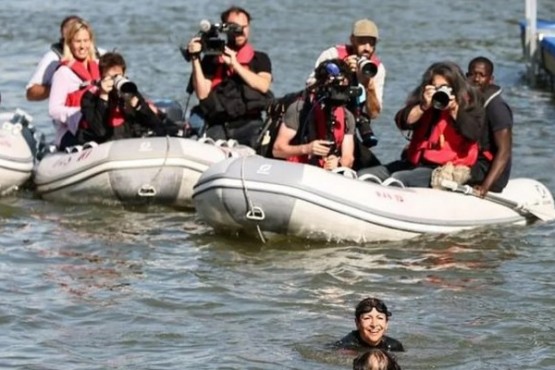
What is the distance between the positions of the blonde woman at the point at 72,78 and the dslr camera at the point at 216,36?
770mm

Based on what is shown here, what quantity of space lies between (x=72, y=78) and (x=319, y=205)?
277 cm

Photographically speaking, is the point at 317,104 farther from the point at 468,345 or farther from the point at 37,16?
the point at 37,16

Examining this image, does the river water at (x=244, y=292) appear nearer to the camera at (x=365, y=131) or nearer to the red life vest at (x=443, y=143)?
the red life vest at (x=443, y=143)

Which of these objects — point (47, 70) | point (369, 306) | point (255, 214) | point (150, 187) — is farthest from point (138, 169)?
point (369, 306)

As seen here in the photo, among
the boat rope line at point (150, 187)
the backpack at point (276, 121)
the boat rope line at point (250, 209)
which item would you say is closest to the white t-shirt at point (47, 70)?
the boat rope line at point (150, 187)

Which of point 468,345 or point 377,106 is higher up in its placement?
point 377,106

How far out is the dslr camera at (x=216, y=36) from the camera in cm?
1171

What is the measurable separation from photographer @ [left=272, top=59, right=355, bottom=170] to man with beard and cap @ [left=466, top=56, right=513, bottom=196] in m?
0.86

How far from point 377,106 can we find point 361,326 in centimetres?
383

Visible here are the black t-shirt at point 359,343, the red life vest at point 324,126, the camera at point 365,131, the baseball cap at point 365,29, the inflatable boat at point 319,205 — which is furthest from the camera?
the baseball cap at point 365,29

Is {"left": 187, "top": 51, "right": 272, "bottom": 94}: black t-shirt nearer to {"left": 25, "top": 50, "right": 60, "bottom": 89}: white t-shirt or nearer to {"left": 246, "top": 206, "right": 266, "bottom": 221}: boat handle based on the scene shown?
{"left": 25, "top": 50, "right": 60, "bottom": 89}: white t-shirt

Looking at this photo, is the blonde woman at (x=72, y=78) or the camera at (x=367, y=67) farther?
the blonde woman at (x=72, y=78)

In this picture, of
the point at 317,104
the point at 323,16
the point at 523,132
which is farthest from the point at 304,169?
the point at 323,16

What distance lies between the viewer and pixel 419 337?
8438 mm
